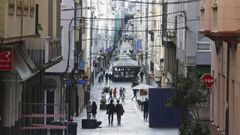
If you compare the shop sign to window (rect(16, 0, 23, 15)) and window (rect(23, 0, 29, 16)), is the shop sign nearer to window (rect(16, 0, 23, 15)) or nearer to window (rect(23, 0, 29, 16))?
window (rect(16, 0, 23, 15))

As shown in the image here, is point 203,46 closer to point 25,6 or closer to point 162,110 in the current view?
point 162,110

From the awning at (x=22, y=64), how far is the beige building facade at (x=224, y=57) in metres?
6.82

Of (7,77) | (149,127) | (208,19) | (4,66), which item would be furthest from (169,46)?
(4,66)

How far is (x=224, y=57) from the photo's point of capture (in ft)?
104

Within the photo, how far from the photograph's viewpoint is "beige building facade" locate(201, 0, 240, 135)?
83.0 feet

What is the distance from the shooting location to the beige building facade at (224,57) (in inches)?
997

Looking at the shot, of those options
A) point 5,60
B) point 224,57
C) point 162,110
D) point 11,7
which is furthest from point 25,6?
point 162,110

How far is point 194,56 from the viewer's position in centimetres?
4444

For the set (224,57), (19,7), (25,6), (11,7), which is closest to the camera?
(11,7)

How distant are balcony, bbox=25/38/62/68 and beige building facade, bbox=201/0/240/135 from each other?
22.8 ft

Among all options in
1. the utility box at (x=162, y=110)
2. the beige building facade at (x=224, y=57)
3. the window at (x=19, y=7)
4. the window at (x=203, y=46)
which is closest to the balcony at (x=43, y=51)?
the utility box at (x=162, y=110)

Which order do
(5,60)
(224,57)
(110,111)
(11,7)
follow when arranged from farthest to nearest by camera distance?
(110,111) < (224,57) < (11,7) < (5,60)

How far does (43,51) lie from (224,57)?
306 inches

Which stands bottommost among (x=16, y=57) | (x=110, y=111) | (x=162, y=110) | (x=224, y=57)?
(x=110, y=111)
